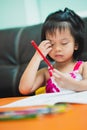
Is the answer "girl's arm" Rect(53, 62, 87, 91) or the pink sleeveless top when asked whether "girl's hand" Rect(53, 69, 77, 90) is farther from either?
the pink sleeveless top

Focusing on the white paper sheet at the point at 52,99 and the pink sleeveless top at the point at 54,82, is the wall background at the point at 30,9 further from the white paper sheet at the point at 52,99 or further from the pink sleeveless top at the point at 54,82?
the white paper sheet at the point at 52,99

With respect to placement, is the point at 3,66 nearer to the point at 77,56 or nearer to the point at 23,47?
the point at 23,47

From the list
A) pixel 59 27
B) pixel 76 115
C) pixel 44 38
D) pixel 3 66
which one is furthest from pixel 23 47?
pixel 76 115

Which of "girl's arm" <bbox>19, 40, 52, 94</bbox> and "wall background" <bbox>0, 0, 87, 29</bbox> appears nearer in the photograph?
"girl's arm" <bbox>19, 40, 52, 94</bbox>

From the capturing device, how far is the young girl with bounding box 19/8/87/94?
3.47 feet

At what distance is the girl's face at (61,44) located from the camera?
104 centimetres

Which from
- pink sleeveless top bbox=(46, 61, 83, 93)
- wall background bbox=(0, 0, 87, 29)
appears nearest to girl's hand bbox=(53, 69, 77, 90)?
pink sleeveless top bbox=(46, 61, 83, 93)

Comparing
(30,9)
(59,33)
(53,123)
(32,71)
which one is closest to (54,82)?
(32,71)

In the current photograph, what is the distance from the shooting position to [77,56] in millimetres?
1210

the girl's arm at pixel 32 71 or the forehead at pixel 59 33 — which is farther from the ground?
the forehead at pixel 59 33

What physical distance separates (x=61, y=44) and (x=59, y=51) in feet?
0.10

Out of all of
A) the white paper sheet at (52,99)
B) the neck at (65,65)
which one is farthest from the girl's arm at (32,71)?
the white paper sheet at (52,99)

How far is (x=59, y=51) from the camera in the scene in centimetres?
105

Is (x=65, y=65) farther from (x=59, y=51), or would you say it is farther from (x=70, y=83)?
(x=70, y=83)
